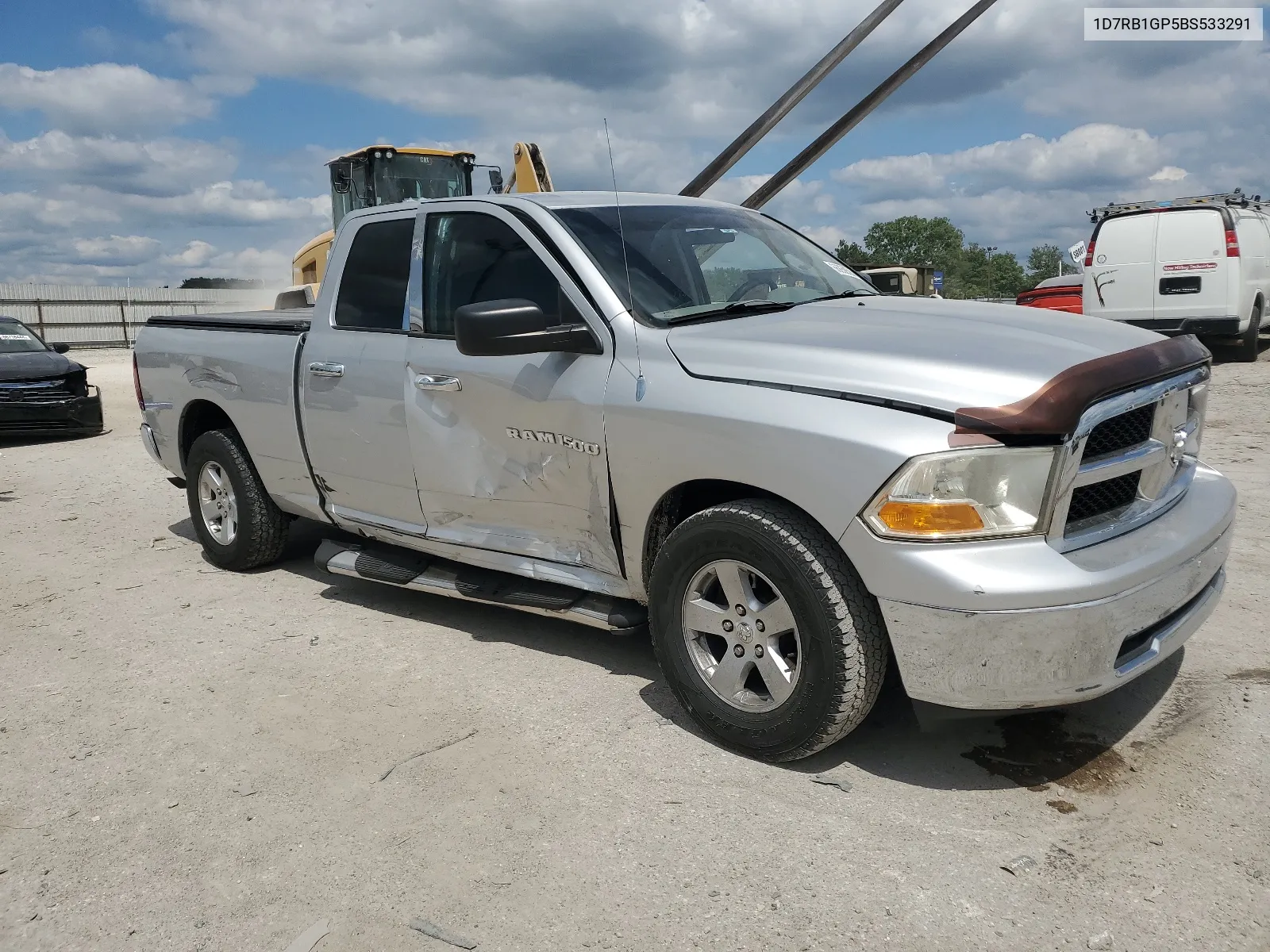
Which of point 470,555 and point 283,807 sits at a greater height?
point 470,555

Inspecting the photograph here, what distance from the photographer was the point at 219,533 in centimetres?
619

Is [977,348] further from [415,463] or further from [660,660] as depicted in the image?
[415,463]

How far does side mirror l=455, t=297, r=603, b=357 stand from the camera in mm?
3703

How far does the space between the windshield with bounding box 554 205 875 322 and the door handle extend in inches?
30.6

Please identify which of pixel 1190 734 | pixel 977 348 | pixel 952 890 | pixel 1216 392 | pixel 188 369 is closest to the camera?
pixel 952 890

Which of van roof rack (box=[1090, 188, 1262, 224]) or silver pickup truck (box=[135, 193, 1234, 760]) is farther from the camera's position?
van roof rack (box=[1090, 188, 1262, 224])

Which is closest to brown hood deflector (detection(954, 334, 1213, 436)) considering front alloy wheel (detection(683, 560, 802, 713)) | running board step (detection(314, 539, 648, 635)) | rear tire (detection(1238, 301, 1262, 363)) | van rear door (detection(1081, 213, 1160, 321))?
front alloy wheel (detection(683, 560, 802, 713))

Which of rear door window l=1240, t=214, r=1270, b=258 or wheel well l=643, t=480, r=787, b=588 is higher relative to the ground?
rear door window l=1240, t=214, r=1270, b=258

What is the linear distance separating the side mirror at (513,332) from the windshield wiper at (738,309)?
331mm

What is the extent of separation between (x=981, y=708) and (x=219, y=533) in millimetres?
4651

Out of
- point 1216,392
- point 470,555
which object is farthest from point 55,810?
point 1216,392

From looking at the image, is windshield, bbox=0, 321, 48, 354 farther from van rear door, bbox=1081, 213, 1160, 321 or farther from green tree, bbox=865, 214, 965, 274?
green tree, bbox=865, 214, 965, 274

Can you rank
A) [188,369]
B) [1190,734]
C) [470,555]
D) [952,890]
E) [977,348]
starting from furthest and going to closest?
[188,369], [470,555], [1190,734], [977,348], [952,890]

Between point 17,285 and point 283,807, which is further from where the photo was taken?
point 17,285
